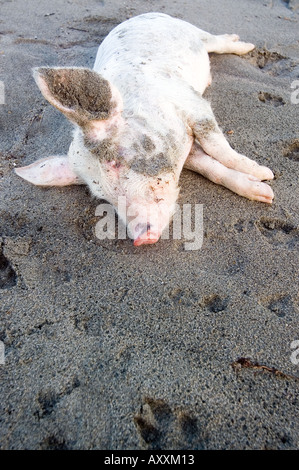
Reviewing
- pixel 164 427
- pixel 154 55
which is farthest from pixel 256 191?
pixel 164 427

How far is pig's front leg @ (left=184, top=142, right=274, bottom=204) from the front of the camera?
2.53 metres

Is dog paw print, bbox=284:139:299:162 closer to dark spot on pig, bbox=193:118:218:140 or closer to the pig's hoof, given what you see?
the pig's hoof

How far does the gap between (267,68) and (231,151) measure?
189 cm

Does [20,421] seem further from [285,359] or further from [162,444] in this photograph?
[285,359]

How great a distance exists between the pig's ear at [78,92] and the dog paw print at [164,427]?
143 centimetres

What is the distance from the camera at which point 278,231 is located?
2.40m

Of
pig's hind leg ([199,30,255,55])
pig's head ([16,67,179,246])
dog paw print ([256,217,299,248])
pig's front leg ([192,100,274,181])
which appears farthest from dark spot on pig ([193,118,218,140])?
pig's hind leg ([199,30,255,55])

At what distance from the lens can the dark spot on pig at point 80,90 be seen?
1977 millimetres

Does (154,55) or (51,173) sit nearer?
(51,173)

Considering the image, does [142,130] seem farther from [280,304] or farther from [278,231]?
[280,304]

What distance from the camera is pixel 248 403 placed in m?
1.60

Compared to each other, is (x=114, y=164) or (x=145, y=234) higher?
(x=114, y=164)

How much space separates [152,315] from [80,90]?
1.22 meters

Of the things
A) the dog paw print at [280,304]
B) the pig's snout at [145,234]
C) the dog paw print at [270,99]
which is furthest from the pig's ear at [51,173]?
the dog paw print at [270,99]
